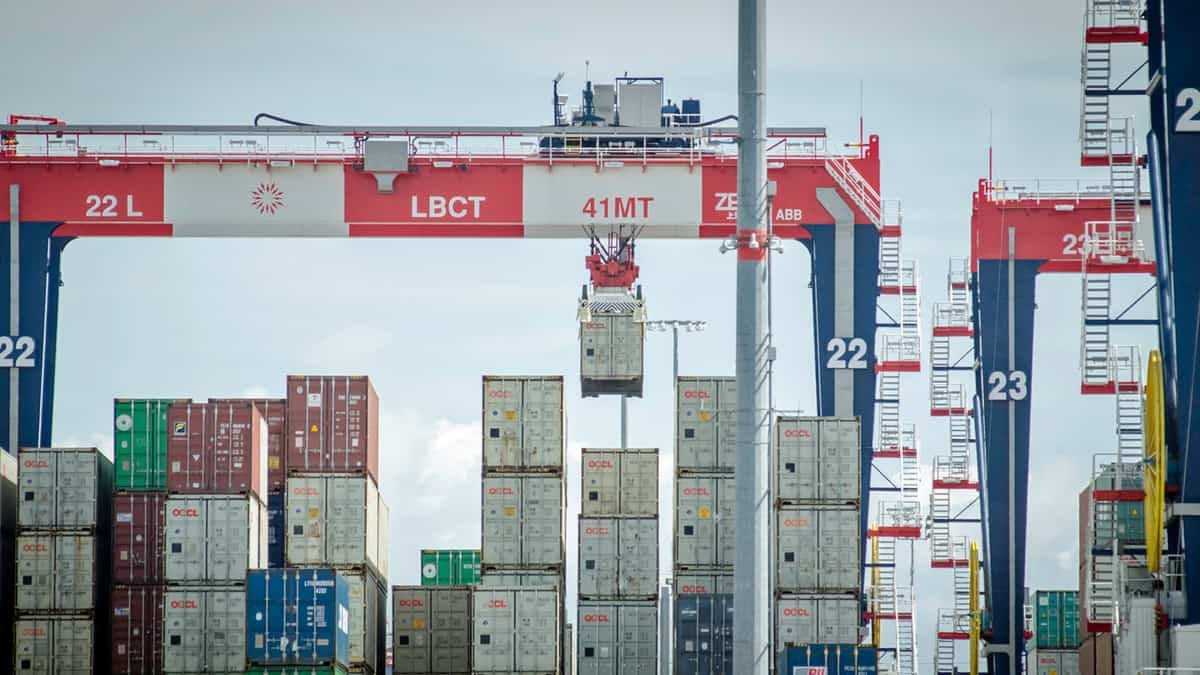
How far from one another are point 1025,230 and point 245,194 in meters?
19.6

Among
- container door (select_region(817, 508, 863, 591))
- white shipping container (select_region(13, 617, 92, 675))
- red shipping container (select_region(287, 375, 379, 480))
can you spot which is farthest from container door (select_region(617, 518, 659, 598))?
white shipping container (select_region(13, 617, 92, 675))

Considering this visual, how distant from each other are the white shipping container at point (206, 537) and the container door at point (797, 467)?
37.7 feet

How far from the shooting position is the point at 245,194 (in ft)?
172

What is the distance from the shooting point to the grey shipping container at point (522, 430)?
5112cm

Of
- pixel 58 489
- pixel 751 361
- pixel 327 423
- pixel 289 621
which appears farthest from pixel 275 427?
pixel 751 361

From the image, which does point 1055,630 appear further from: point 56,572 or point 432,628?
point 56,572

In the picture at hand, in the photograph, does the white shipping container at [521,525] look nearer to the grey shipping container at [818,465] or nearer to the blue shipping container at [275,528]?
the blue shipping container at [275,528]

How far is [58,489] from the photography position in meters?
49.5

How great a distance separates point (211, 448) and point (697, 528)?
10913 millimetres

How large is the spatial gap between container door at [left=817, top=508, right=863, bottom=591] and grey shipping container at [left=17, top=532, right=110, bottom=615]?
624 inches

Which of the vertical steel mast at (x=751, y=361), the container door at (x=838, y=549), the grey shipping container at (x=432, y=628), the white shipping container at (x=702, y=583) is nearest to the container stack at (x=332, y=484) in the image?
the grey shipping container at (x=432, y=628)

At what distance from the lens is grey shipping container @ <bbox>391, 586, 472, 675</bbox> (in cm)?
5219

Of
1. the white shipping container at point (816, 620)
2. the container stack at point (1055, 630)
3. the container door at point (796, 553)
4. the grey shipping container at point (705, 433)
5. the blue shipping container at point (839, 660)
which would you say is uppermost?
the grey shipping container at point (705, 433)

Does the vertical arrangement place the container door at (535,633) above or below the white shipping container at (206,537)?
below
